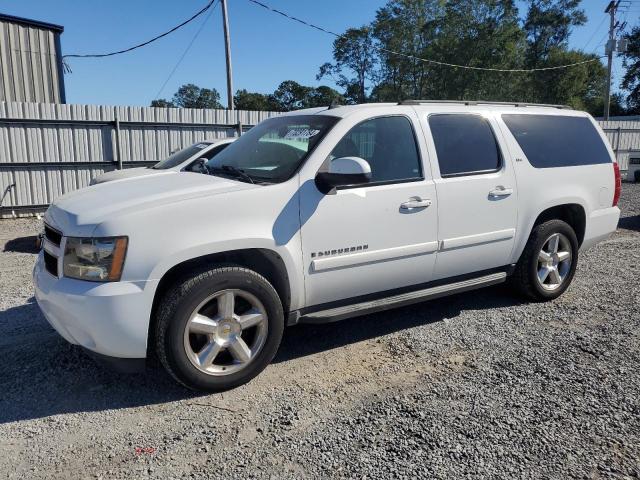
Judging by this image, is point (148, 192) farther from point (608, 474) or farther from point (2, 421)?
point (608, 474)

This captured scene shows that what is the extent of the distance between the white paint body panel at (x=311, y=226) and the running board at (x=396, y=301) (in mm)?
90

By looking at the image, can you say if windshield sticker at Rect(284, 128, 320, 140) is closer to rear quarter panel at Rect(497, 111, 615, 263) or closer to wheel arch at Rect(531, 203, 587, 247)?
rear quarter panel at Rect(497, 111, 615, 263)

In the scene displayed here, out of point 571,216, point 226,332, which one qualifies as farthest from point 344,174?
point 571,216

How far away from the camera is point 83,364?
3705 mm

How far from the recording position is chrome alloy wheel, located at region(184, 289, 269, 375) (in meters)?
3.19

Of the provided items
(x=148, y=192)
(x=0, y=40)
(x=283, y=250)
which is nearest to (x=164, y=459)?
(x=283, y=250)

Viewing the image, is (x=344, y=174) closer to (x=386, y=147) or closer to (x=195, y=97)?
(x=386, y=147)

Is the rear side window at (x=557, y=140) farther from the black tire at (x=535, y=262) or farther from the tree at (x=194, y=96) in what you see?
the tree at (x=194, y=96)

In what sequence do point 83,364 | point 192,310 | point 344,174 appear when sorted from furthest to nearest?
point 83,364 < point 344,174 < point 192,310

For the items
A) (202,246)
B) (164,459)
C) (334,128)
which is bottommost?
(164,459)

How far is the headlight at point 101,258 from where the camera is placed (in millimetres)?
2912

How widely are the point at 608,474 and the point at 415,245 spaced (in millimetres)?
1950

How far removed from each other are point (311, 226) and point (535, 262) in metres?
2.53

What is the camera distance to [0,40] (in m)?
14.1
